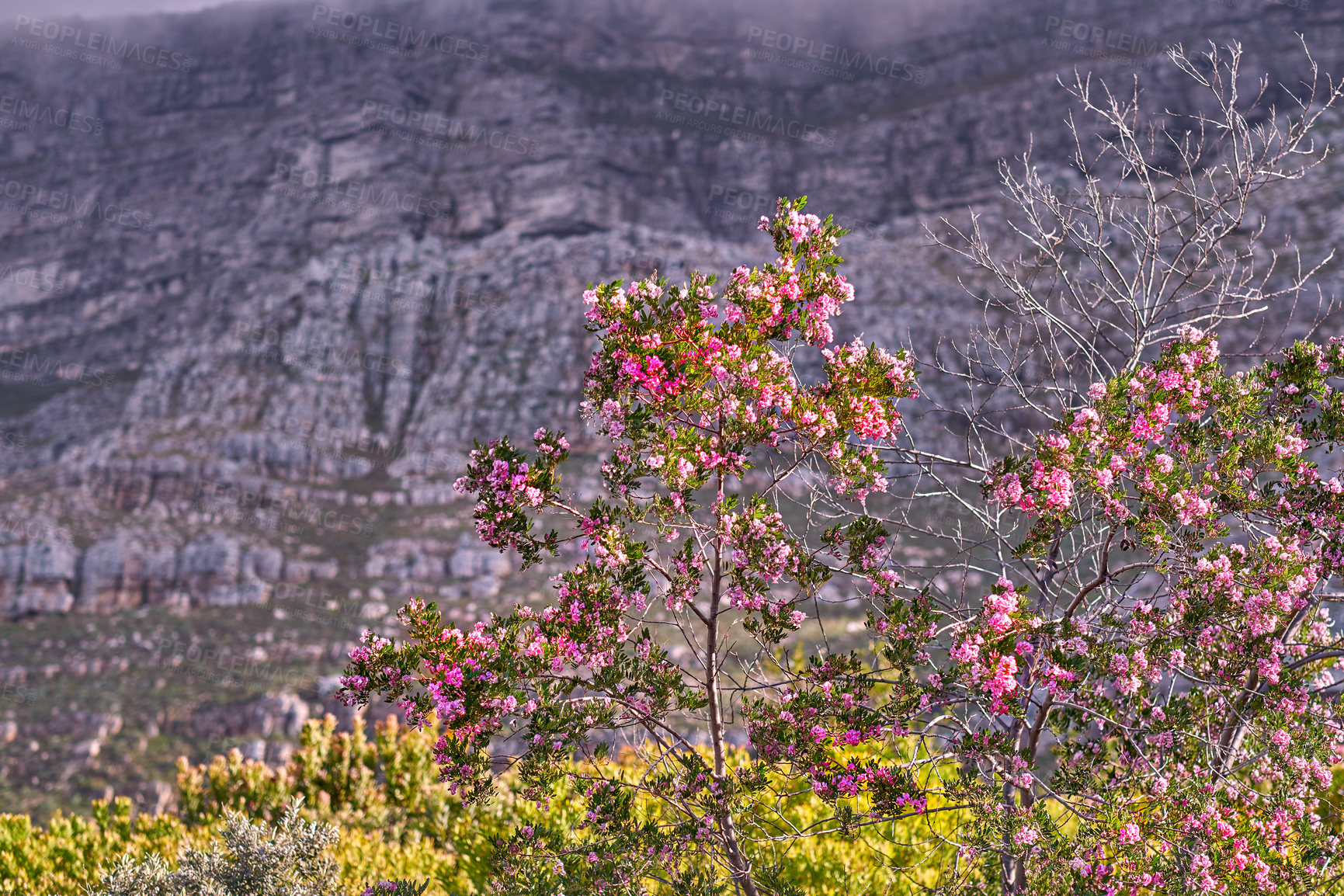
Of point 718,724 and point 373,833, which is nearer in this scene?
point 718,724

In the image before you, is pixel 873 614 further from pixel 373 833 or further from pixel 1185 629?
pixel 373 833

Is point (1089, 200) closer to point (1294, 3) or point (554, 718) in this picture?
point (554, 718)

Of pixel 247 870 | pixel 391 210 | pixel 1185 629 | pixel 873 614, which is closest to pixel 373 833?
pixel 247 870

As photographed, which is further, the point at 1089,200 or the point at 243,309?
the point at 243,309

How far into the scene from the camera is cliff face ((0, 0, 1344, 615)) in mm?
54594

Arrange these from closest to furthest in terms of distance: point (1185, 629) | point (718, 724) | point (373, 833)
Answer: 1. point (1185, 629)
2. point (718, 724)
3. point (373, 833)

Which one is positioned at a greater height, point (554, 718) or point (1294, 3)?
point (1294, 3)

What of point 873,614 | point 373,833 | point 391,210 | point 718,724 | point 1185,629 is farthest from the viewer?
point 391,210

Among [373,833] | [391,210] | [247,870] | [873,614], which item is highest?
[391,210]

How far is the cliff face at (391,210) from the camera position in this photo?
54.6 m

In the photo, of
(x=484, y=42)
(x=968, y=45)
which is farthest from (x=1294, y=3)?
(x=484, y=42)

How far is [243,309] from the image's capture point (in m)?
74.9

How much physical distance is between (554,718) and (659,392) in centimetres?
173

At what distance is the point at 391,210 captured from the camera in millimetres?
83938
